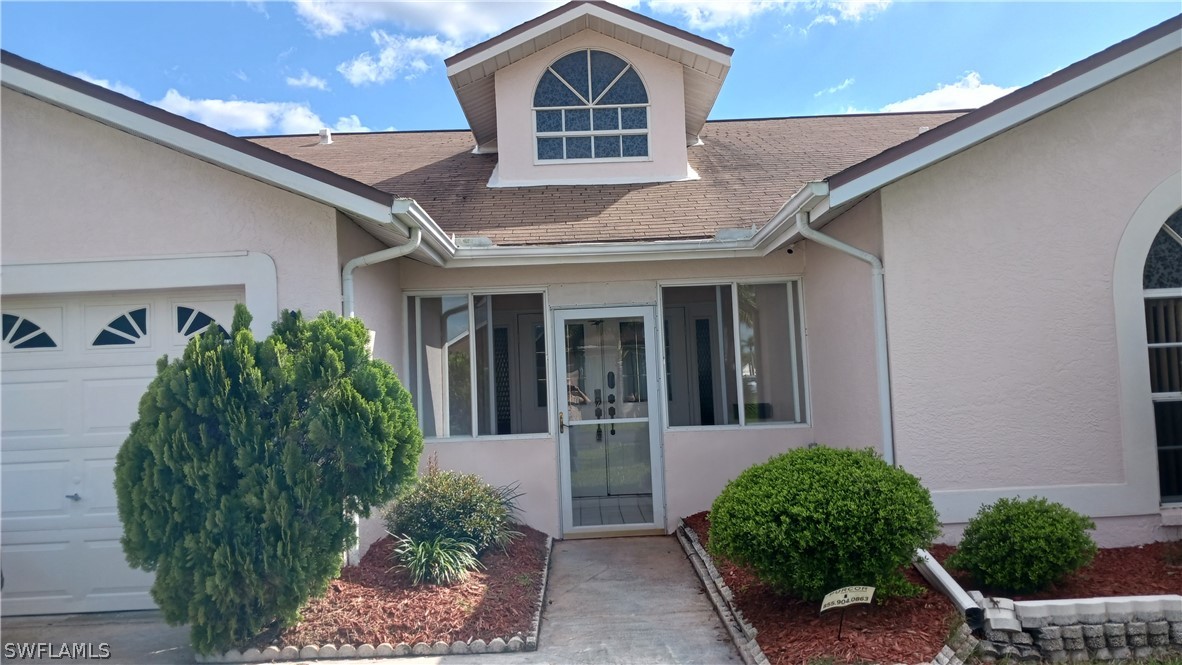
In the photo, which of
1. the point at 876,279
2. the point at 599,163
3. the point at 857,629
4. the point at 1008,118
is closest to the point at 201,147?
the point at 599,163

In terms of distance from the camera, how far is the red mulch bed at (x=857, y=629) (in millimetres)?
4571

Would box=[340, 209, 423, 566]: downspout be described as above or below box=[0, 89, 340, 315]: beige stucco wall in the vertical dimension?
below

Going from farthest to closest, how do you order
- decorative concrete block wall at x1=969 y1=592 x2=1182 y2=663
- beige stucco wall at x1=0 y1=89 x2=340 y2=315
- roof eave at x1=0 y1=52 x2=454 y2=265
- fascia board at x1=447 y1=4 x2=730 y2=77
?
fascia board at x1=447 y1=4 x2=730 y2=77 → beige stucco wall at x1=0 y1=89 x2=340 y2=315 → roof eave at x1=0 y1=52 x2=454 y2=265 → decorative concrete block wall at x1=969 y1=592 x2=1182 y2=663

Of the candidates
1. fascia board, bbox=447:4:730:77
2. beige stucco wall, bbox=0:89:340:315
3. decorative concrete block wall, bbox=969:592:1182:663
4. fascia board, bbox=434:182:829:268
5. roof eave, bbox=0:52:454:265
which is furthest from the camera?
fascia board, bbox=447:4:730:77

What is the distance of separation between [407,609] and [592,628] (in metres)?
1.36

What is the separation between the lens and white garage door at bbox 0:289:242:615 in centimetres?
611

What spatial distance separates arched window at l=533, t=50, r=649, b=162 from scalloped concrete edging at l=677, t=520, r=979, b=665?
5.01 metres

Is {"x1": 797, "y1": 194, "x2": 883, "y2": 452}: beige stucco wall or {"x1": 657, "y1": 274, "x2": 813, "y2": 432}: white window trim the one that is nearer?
{"x1": 797, "y1": 194, "x2": 883, "y2": 452}: beige stucco wall

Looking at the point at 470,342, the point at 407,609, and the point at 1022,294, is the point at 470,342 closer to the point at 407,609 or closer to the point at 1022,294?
the point at 407,609

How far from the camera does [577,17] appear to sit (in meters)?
9.35

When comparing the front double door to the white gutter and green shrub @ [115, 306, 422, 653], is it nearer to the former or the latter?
the white gutter

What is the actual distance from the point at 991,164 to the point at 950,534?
10.1ft

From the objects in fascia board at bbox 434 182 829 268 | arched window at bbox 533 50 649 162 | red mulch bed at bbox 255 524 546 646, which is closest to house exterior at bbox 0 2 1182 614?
fascia board at bbox 434 182 829 268

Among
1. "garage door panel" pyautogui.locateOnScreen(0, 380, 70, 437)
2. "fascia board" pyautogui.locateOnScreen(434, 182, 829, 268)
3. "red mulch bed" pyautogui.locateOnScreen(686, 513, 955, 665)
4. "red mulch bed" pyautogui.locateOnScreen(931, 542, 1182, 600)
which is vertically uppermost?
"fascia board" pyautogui.locateOnScreen(434, 182, 829, 268)
